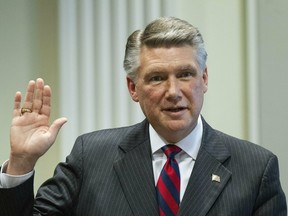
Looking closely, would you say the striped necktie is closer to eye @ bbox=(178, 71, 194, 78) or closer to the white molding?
eye @ bbox=(178, 71, 194, 78)

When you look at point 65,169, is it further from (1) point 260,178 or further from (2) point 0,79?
(2) point 0,79

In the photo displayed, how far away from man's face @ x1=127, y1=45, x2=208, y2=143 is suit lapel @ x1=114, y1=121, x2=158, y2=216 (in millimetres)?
88

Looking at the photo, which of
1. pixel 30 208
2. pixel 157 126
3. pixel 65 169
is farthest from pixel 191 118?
pixel 30 208

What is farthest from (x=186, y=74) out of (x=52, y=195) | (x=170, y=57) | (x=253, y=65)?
(x=253, y=65)

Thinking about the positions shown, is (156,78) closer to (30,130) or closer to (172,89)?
(172,89)

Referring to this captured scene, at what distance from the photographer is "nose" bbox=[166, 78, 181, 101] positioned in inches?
68.8

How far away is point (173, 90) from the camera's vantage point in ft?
5.73

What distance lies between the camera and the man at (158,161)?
5.67ft

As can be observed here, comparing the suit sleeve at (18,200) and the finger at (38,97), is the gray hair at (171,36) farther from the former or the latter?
the suit sleeve at (18,200)

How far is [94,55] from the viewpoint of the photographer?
2.62m

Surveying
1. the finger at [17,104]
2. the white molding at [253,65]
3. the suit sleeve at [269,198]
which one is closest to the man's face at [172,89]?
Answer: the suit sleeve at [269,198]

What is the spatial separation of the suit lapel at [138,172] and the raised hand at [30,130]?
25 cm

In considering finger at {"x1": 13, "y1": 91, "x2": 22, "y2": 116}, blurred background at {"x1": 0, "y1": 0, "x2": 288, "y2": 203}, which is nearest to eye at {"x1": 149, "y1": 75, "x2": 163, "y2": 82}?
finger at {"x1": 13, "y1": 91, "x2": 22, "y2": 116}

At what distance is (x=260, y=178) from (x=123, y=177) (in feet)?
1.40
